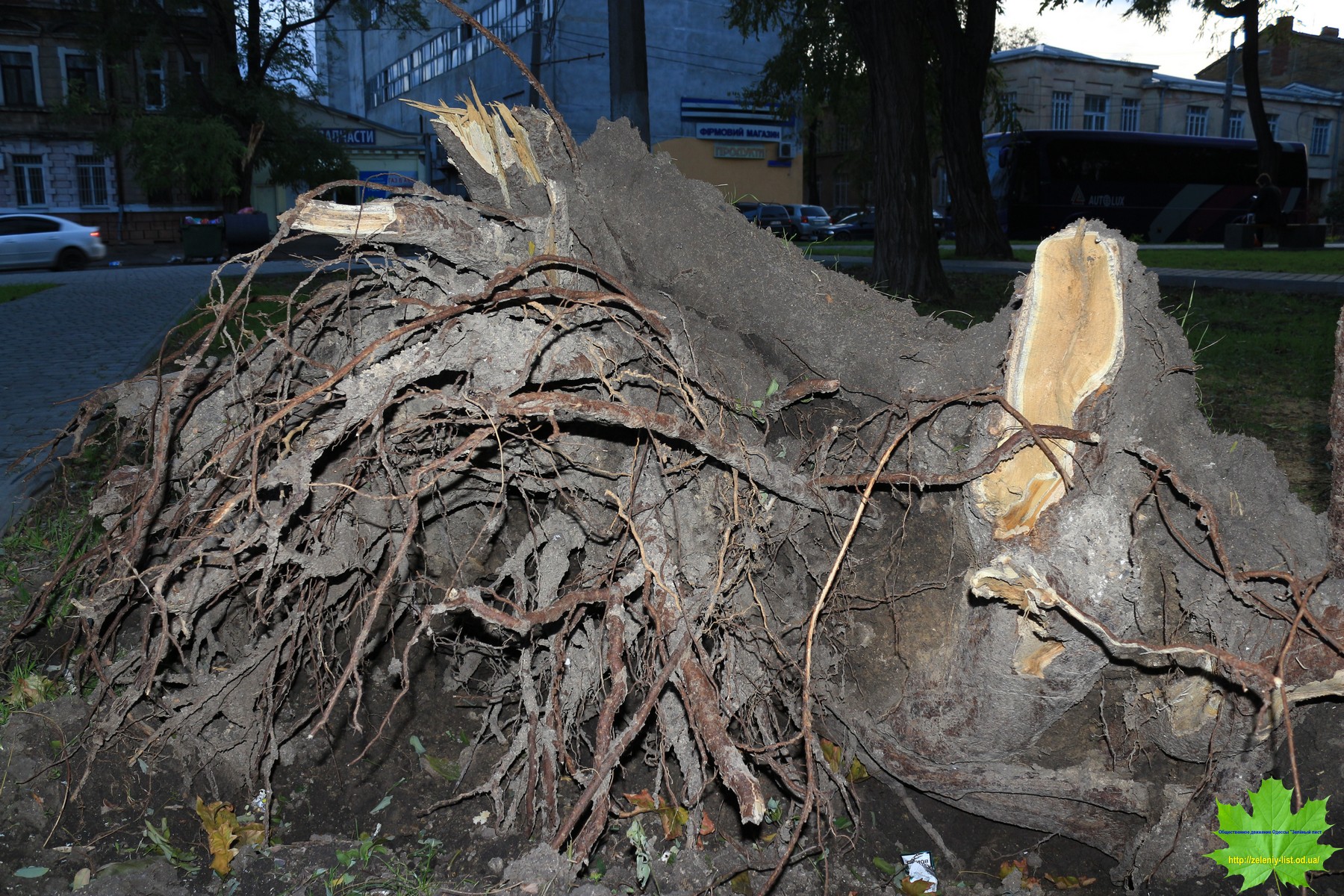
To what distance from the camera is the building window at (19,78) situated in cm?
3328

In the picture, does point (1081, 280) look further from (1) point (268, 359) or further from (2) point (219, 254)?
(2) point (219, 254)

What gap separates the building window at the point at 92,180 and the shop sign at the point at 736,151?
25.2 m

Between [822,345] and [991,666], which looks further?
[822,345]

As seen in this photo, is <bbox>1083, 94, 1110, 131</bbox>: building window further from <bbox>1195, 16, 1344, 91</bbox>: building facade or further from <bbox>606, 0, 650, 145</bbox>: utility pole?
<bbox>606, 0, 650, 145</bbox>: utility pole

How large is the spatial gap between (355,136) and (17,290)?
1211 inches

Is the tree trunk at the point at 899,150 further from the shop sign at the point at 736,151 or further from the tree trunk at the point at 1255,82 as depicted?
the shop sign at the point at 736,151

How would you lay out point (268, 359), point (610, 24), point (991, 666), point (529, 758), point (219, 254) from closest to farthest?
1. point (991, 666)
2. point (529, 758)
3. point (268, 359)
4. point (610, 24)
5. point (219, 254)

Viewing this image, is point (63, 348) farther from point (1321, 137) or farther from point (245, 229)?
point (1321, 137)

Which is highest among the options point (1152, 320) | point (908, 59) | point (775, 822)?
point (908, 59)

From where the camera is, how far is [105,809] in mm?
2764

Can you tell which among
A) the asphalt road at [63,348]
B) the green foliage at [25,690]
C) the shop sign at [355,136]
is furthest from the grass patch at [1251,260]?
the shop sign at [355,136]

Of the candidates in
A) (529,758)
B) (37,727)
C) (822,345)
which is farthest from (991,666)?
(37,727)

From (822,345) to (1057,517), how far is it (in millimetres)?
946

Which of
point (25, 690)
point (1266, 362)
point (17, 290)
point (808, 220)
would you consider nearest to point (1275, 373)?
point (1266, 362)
